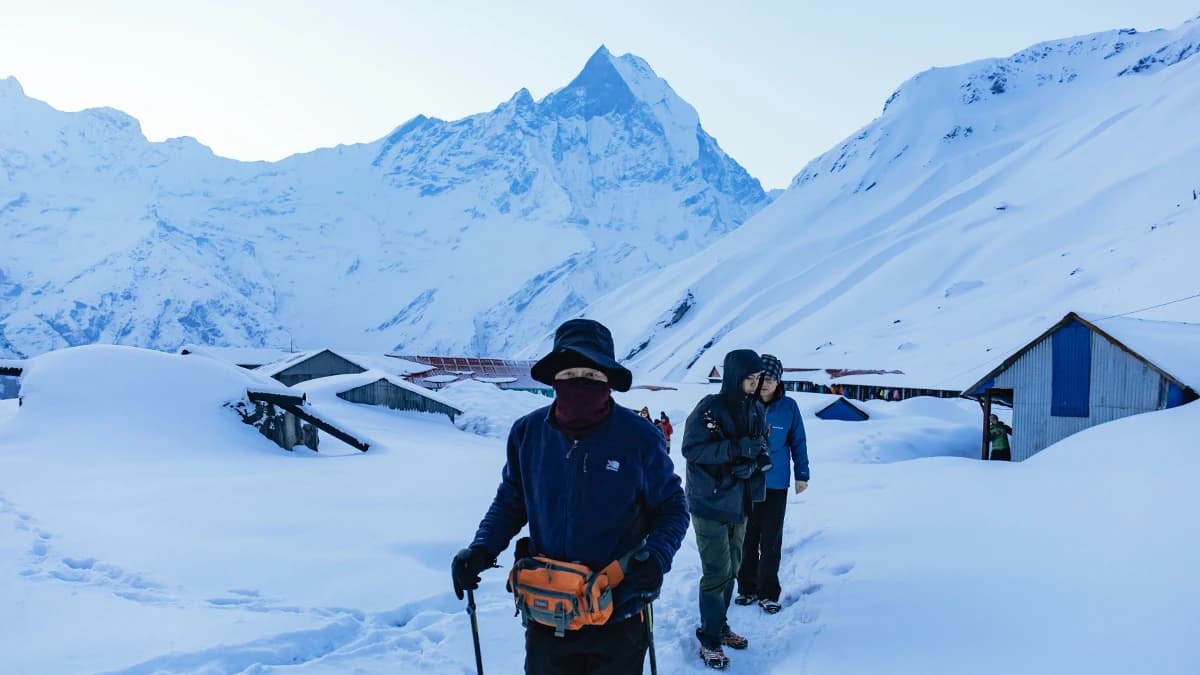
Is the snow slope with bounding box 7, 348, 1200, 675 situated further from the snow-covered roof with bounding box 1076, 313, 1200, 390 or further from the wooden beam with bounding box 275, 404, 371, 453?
the snow-covered roof with bounding box 1076, 313, 1200, 390

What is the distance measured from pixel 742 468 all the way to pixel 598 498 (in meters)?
2.18

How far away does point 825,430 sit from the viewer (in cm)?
2344

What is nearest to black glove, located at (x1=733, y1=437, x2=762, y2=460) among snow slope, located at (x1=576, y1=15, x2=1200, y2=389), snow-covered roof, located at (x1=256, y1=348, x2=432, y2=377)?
snow slope, located at (x1=576, y1=15, x2=1200, y2=389)

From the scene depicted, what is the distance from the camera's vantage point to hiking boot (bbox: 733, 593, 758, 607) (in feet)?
20.5

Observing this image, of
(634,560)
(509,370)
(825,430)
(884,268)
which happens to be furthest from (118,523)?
Answer: (884,268)

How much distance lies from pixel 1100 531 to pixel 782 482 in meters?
2.66

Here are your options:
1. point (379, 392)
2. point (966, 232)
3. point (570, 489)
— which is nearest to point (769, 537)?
point (570, 489)

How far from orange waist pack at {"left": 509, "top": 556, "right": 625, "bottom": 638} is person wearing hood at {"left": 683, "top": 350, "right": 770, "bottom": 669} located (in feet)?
7.14

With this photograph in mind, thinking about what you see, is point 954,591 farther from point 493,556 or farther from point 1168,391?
point 1168,391

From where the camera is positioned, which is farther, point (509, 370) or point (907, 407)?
point (509, 370)

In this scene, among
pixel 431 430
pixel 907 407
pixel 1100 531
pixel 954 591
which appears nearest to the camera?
pixel 954 591

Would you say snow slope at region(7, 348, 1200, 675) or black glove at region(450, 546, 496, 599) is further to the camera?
snow slope at region(7, 348, 1200, 675)

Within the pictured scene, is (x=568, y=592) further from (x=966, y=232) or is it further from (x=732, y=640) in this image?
(x=966, y=232)

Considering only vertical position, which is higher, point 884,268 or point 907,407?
point 884,268
